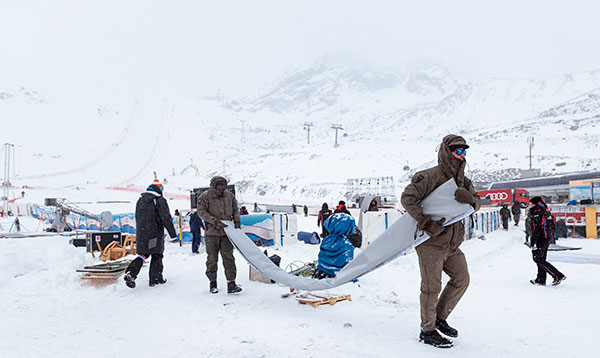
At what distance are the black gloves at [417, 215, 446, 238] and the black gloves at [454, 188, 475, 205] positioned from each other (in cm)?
22

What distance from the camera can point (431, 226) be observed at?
11.0 feet

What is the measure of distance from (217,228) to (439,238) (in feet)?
11.3

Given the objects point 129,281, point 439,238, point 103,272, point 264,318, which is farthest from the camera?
point 103,272

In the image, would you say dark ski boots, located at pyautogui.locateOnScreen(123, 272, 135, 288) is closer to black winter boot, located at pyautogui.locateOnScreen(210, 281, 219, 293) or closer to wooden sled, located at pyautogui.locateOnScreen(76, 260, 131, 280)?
wooden sled, located at pyautogui.locateOnScreen(76, 260, 131, 280)

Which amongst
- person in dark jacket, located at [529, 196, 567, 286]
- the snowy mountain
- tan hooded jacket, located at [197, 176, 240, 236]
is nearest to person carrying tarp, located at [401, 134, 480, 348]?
tan hooded jacket, located at [197, 176, 240, 236]

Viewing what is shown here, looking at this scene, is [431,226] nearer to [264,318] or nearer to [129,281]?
[264,318]

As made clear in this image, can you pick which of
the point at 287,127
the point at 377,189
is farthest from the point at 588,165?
the point at 287,127

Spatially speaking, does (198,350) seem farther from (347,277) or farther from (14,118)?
(14,118)

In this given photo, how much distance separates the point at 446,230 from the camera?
343 cm

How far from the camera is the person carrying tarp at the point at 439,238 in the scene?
11.1 ft

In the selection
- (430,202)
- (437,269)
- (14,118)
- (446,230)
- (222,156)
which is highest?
(14,118)

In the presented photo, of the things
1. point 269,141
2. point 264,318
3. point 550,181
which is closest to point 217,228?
point 264,318

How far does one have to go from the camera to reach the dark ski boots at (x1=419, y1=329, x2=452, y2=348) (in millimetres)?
3399

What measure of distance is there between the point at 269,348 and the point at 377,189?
4361 centimetres
